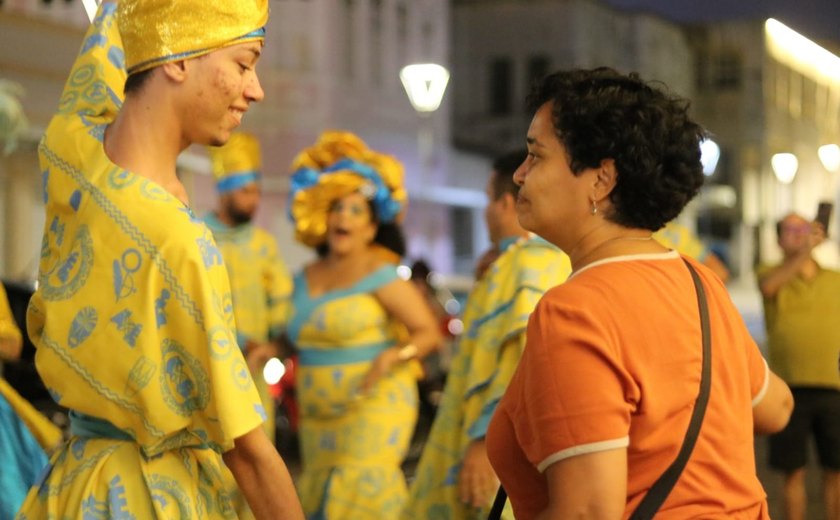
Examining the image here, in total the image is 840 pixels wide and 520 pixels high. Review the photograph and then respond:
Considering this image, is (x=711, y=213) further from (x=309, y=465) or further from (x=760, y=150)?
(x=309, y=465)

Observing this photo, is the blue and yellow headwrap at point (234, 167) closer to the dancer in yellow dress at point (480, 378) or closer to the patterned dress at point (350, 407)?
the patterned dress at point (350, 407)

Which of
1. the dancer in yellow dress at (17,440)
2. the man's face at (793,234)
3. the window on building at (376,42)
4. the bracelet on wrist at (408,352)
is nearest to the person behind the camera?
the dancer in yellow dress at (17,440)

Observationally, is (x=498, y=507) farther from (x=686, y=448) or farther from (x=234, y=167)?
(x=234, y=167)

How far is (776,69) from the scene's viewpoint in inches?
2480

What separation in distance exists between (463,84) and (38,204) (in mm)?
31432

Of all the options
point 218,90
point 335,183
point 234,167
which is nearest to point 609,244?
point 218,90

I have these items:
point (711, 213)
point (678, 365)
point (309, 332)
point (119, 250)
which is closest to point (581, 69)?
point (678, 365)

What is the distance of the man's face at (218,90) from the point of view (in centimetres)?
312

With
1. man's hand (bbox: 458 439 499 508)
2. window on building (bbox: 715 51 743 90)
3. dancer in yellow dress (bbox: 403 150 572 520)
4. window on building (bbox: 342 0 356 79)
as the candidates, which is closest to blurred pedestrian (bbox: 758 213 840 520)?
dancer in yellow dress (bbox: 403 150 572 520)

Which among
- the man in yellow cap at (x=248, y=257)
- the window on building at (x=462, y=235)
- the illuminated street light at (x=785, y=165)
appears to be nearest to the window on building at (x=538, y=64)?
the window on building at (x=462, y=235)

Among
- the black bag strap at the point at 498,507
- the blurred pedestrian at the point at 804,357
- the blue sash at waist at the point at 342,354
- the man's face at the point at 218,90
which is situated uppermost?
the man's face at the point at 218,90

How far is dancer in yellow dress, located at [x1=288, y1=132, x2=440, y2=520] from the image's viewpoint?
6859 millimetres

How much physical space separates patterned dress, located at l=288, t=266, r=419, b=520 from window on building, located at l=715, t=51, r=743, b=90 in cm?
5861

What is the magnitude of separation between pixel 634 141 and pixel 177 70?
0.98 m
